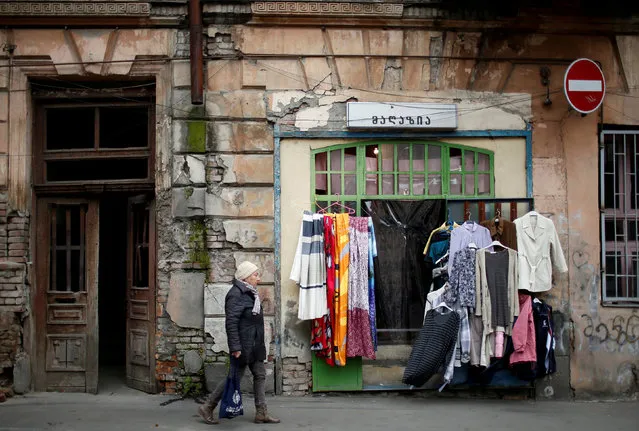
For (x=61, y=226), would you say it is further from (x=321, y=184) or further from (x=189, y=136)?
(x=321, y=184)

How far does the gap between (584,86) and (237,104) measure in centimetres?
415

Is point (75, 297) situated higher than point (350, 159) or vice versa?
point (350, 159)

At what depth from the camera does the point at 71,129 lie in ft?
33.3

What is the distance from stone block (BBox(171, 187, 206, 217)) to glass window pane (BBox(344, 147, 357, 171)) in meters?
1.74

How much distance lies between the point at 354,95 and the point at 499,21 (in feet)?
6.53

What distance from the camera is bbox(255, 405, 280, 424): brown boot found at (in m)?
8.06

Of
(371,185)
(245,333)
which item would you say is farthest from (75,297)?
(371,185)

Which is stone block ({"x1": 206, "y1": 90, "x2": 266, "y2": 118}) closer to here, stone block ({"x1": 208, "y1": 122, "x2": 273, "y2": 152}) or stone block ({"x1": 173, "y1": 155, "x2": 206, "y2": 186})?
stone block ({"x1": 208, "y1": 122, "x2": 273, "y2": 152})

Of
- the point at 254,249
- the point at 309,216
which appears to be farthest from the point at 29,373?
the point at 309,216

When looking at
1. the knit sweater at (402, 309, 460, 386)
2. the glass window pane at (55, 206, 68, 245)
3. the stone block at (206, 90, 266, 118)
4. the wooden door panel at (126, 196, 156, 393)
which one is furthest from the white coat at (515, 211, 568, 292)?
the glass window pane at (55, 206, 68, 245)

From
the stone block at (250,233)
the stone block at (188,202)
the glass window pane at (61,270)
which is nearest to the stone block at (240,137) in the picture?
the stone block at (188,202)

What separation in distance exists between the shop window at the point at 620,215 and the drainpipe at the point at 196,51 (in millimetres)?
4964

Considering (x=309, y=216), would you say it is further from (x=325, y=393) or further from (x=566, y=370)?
(x=566, y=370)

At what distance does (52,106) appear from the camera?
10.0 m
